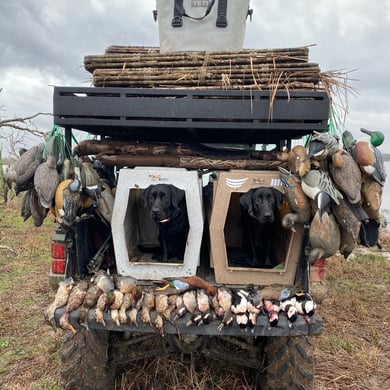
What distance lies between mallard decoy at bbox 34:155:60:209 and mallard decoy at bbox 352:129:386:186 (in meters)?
1.75

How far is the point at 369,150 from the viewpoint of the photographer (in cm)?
198

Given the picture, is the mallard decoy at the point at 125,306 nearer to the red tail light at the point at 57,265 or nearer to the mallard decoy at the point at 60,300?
the mallard decoy at the point at 60,300

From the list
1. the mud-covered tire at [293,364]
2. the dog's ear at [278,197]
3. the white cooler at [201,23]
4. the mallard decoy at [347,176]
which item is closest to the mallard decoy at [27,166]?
the white cooler at [201,23]

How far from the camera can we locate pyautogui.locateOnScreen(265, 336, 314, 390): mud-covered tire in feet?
7.20

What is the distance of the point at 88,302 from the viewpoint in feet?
6.46

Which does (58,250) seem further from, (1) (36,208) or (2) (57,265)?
(1) (36,208)

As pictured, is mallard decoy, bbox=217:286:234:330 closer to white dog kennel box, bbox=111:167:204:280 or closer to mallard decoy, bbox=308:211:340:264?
white dog kennel box, bbox=111:167:204:280

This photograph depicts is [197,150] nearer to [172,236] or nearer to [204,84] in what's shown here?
[204,84]

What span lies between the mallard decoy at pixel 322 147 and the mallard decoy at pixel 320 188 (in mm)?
93

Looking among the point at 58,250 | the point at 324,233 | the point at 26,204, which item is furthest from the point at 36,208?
the point at 324,233

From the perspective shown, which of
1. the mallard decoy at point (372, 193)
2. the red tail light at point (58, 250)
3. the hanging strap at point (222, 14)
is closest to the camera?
the mallard decoy at point (372, 193)

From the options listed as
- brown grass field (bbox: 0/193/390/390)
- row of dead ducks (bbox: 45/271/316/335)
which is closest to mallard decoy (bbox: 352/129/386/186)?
row of dead ducks (bbox: 45/271/316/335)

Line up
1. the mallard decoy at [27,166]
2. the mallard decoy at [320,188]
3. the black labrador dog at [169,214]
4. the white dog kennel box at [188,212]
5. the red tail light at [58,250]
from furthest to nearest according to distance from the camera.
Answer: the red tail light at [58,250], the black labrador dog at [169,214], the white dog kennel box at [188,212], the mallard decoy at [27,166], the mallard decoy at [320,188]

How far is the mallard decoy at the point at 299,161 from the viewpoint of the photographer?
6.52 feet
